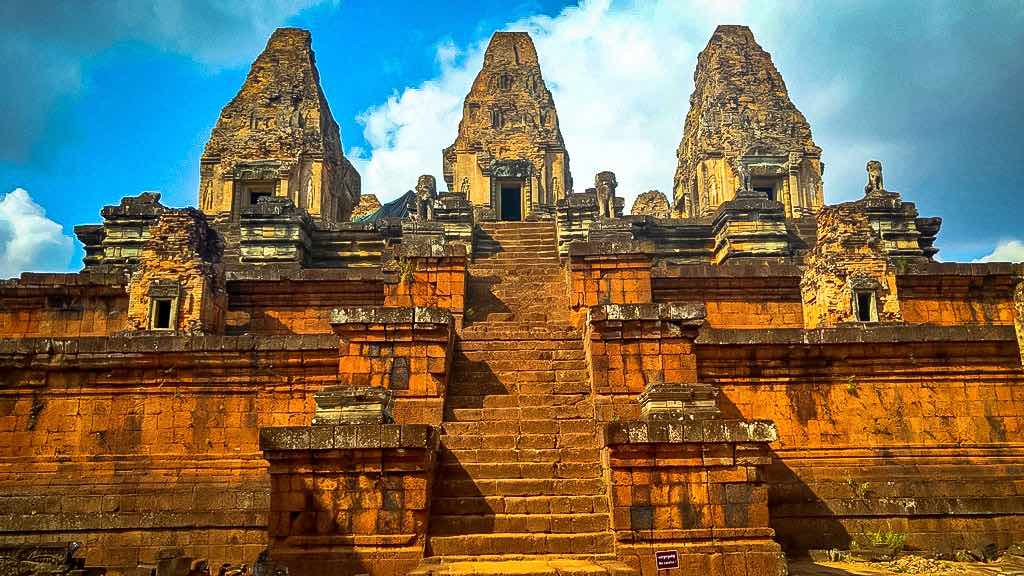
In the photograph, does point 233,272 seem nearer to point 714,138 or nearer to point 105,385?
point 105,385

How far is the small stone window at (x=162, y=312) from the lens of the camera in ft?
37.2

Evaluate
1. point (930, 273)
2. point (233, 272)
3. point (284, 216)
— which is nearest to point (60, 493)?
point (233, 272)

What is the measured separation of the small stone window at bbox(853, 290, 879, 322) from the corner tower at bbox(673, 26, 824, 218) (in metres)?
17.1

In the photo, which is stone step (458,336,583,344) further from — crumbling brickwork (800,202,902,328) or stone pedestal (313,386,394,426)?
crumbling brickwork (800,202,902,328)

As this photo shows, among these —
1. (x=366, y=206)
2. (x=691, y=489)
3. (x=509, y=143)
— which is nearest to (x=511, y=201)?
(x=509, y=143)

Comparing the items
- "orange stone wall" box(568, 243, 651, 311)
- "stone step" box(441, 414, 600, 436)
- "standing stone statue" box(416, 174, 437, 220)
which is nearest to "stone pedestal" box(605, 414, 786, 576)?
"stone step" box(441, 414, 600, 436)

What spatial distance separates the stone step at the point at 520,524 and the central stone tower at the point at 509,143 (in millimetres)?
23437

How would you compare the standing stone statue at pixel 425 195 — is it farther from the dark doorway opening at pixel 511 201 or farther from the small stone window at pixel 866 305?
the small stone window at pixel 866 305

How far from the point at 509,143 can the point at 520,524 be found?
2646 cm

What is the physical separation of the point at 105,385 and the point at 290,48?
22823mm

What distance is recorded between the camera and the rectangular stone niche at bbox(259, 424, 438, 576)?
22.0 feet

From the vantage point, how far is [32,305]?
501 inches

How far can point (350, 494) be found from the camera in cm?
684

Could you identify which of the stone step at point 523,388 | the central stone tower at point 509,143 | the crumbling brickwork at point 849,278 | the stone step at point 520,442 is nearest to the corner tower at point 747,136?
the central stone tower at point 509,143
